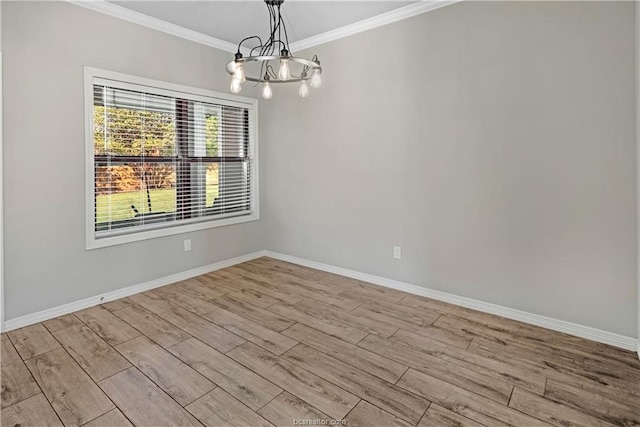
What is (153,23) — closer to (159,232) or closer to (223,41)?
(223,41)

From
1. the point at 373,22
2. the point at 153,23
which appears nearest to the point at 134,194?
the point at 153,23

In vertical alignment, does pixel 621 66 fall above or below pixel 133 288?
above

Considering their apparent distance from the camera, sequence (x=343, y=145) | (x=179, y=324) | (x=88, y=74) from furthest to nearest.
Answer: (x=343, y=145) → (x=88, y=74) → (x=179, y=324)

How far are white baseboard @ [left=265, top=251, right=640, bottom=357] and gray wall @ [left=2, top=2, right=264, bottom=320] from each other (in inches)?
90.5

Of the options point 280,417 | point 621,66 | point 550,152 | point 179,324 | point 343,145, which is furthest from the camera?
point 343,145

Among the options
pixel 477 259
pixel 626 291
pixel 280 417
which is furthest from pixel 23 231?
pixel 626 291

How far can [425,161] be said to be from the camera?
10.8 feet

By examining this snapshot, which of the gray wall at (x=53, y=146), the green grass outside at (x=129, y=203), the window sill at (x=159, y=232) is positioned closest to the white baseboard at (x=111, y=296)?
the gray wall at (x=53, y=146)

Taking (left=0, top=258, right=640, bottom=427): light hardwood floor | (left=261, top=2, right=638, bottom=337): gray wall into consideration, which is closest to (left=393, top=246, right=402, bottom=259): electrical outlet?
(left=261, top=2, right=638, bottom=337): gray wall

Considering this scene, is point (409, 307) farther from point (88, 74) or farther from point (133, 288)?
point (88, 74)

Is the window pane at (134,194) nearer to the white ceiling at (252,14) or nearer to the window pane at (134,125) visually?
the window pane at (134,125)

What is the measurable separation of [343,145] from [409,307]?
183 centimetres

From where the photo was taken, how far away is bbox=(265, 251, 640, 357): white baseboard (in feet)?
8.16

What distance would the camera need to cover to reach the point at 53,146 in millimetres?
2896
